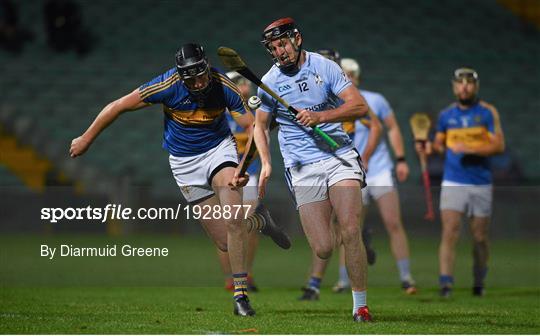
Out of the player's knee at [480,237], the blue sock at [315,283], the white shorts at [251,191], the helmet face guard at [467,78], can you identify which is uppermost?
the helmet face guard at [467,78]

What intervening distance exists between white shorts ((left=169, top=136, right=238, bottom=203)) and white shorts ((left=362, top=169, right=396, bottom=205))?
2.97 m

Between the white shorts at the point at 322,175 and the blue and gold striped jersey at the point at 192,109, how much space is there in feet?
2.47

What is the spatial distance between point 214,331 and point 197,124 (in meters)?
1.88

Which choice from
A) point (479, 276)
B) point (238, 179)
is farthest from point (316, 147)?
point (479, 276)

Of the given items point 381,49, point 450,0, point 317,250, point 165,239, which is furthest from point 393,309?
point 450,0

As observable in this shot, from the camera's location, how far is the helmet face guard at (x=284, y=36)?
287 inches

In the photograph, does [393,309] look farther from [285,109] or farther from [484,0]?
[484,0]

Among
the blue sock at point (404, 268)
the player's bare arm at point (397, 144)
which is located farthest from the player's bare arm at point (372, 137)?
the blue sock at point (404, 268)

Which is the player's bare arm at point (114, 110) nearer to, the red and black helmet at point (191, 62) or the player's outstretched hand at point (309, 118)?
the red and black helmet at point (191, 62)

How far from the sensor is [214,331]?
263 inches

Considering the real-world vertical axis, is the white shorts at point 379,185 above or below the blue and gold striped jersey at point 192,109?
above

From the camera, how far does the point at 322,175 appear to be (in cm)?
743

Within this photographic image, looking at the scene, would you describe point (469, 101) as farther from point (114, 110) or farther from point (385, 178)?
point (114, 110)

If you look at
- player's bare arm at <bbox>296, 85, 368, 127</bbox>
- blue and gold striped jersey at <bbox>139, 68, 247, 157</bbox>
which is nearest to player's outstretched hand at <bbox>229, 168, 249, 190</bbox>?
blue and gold striped jersey at <bbox>139, 68, 247, 157</bbox>
